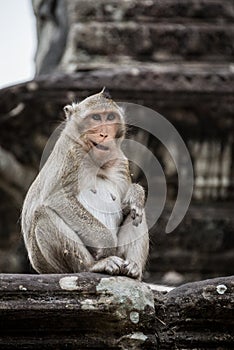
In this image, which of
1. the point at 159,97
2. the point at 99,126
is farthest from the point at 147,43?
the point at 99,126

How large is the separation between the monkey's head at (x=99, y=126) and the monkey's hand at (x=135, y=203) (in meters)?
0.19

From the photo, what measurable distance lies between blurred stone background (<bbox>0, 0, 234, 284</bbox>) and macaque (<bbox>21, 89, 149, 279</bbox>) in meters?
1.70

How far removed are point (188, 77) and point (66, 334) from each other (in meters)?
3.54

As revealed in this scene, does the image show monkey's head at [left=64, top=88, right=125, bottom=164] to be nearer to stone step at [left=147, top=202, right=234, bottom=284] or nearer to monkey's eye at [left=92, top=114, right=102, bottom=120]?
monkey's eye at [left=92, top=114, right=102, bottom=120]

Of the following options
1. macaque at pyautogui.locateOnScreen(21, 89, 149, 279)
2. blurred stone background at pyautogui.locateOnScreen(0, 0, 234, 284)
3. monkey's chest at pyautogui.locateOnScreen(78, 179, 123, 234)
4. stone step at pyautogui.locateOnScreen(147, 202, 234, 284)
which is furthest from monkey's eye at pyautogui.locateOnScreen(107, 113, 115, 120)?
stone step at pyautogui.locateOnScreen(147, 202, 234, 284)

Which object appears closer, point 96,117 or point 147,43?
point 96,117

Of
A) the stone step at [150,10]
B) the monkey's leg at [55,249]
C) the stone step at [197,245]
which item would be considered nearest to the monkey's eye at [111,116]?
the monkey's leg at [55,249]

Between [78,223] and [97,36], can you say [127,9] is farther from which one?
[78,223]

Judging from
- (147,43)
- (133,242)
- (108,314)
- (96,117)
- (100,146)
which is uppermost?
(147,43)

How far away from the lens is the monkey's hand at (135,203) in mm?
5125

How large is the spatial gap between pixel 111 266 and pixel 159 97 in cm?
300

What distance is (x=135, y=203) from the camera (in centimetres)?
520

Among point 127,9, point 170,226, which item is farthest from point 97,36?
point 170,226

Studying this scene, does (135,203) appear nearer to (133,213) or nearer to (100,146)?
(133,213)
